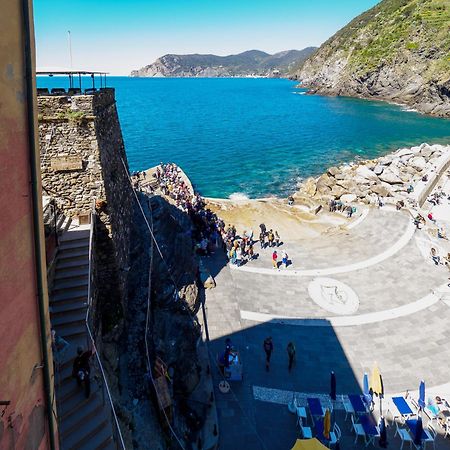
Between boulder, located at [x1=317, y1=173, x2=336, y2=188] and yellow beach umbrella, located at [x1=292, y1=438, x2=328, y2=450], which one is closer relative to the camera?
yellow beach umbrella, located at [x1=292, y1=438, x2=328, y2=450]

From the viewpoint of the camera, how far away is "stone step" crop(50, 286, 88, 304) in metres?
9.59

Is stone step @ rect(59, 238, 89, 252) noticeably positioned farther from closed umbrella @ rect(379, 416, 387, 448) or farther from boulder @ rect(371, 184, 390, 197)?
boulder @ rect(371, 184, 390, 197)

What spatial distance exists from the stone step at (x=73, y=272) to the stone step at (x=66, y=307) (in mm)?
756

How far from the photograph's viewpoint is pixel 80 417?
7.92m

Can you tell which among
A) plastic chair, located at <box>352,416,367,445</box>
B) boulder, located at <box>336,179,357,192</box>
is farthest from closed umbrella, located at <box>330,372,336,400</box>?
boulder, located at <box>336,179,357,192</box>

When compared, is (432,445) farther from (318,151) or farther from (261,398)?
(318,151)

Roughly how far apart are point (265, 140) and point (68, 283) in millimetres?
63197

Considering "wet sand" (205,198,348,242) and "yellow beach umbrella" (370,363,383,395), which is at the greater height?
"wet sand" (205,198,348,242)

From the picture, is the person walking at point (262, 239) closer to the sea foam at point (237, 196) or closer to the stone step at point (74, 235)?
the sea foam at point (237, 196)

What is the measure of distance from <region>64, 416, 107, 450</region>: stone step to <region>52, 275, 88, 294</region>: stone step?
3352 mm

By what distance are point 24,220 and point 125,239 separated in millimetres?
9496

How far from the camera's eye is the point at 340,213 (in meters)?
31.2

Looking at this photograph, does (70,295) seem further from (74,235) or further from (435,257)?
(435,257)

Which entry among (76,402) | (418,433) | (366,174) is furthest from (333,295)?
(366,174)
